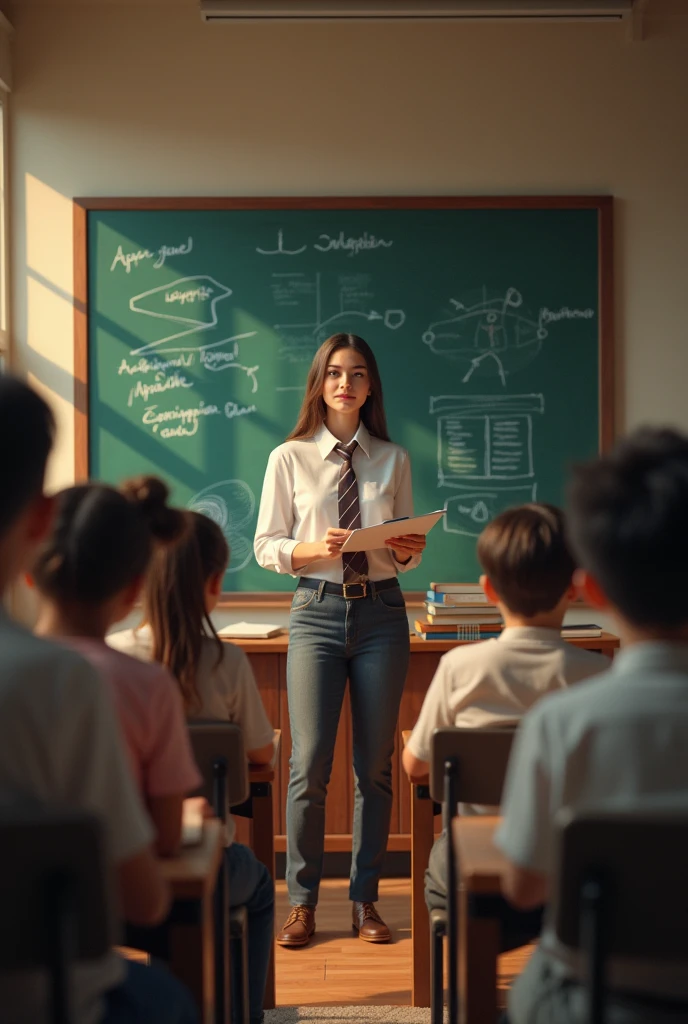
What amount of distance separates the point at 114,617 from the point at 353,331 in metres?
2.72

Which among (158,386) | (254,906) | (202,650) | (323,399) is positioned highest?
(158,386)

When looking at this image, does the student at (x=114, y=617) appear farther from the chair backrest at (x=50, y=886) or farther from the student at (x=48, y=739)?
the chair backrest at (x=50, y=886)

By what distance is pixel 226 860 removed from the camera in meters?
1.91

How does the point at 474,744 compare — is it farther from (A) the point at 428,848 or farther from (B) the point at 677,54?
(B) the point at 677,54

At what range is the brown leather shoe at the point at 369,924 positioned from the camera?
9.36ft

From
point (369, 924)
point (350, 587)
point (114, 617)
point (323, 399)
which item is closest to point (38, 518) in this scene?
point (114, 617)

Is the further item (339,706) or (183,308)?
(183,308)

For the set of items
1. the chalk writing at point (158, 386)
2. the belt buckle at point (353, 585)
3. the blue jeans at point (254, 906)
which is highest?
the chalk writing at point (158, 386)


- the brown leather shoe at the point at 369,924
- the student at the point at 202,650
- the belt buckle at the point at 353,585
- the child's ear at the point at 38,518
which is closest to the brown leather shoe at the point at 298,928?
the brown leather shoe at the point at 369,924

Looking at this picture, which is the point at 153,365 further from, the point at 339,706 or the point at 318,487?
the point at 339,706

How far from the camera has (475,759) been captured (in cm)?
179

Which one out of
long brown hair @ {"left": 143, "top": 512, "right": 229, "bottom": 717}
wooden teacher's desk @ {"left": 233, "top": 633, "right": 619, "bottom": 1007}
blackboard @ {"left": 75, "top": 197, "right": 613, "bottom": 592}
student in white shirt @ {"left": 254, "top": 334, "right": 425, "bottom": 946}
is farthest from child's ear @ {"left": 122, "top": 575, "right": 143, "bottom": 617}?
blackboard @ {"left": 75, "top": 197, "right": 613, "bottom": 592}

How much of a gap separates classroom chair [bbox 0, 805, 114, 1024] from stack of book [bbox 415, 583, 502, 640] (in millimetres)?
2437

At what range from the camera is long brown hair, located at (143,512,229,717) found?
76.5 inches
